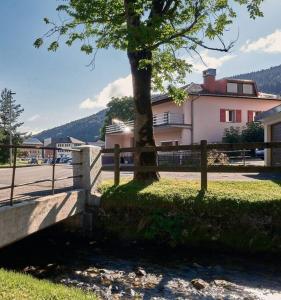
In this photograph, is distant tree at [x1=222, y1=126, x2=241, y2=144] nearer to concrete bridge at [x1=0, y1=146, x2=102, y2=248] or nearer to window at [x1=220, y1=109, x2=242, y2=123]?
window at [x1=220, y1=109, x2=242, y2=123]

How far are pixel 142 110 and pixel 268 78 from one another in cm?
15089

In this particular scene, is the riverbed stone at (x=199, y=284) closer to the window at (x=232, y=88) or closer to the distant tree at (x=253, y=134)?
the distant tree at (x=253, y=134)

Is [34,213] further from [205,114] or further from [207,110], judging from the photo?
[207,110]

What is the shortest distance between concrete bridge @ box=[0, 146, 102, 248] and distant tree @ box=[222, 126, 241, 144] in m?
25.8

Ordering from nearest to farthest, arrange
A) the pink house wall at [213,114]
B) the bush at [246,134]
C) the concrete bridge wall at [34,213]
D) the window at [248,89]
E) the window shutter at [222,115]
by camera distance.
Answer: the concrete bridge wall at [34,213] < the bush at [246,134] < the pink house wall at [213,114] < the window shutter at [222,115] < the window at [248,89]

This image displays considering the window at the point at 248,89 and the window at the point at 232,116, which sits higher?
the window at the point at 248,89

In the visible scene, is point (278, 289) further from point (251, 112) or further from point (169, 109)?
point (251, 112)

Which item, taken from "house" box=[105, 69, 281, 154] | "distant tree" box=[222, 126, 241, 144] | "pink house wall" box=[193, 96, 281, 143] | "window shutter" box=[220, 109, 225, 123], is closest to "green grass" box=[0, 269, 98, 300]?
"house" box=[105, 69, 281, 154]

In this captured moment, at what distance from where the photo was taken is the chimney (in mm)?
39394

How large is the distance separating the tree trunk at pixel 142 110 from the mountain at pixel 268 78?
419 ft

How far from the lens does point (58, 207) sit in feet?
30.8

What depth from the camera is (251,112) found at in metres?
40.6

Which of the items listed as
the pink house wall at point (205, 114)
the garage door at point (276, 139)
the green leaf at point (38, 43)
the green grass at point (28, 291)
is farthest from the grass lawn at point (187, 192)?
the pink house wall at point (205, 114)

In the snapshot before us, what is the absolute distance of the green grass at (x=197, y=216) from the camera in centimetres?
917
